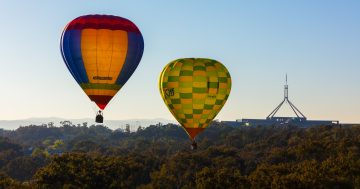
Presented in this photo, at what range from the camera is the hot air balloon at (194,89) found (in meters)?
54.0

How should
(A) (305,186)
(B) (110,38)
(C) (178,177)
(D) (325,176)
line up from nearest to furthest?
1. (B) (110,38)
2. (A) (305,186)
3. (D) (325,176)
4. (C) (178,177)

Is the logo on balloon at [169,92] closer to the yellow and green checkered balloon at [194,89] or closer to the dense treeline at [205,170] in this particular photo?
the yellow and green checkered balloon at [194,89]

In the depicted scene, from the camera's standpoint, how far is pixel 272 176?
73062mm

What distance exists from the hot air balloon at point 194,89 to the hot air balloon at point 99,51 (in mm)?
4312

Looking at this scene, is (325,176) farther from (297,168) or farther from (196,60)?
(196,60)

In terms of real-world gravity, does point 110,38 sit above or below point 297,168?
above

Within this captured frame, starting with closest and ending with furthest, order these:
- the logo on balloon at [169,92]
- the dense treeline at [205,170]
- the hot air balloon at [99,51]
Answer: the hot air balloon at [99,51] → the logo on balloon at [169,92] → the dense treeline at [205,170]

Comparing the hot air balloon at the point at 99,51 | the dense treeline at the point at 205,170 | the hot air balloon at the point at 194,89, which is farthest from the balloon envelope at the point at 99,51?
the dense treeline at the point at 205,170

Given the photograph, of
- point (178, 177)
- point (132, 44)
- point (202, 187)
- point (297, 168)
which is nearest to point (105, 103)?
point (132, 44)

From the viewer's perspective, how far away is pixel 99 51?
50469 mm

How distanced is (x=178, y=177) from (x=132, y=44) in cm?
6246

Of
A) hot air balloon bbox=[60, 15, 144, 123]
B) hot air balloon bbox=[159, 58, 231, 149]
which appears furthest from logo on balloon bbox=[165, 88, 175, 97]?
hot air balloon bbox=[60, 15, 144, 123]

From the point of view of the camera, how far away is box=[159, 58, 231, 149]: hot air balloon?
177ft

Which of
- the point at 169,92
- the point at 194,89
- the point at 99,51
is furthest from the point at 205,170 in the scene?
the point at 99,51
